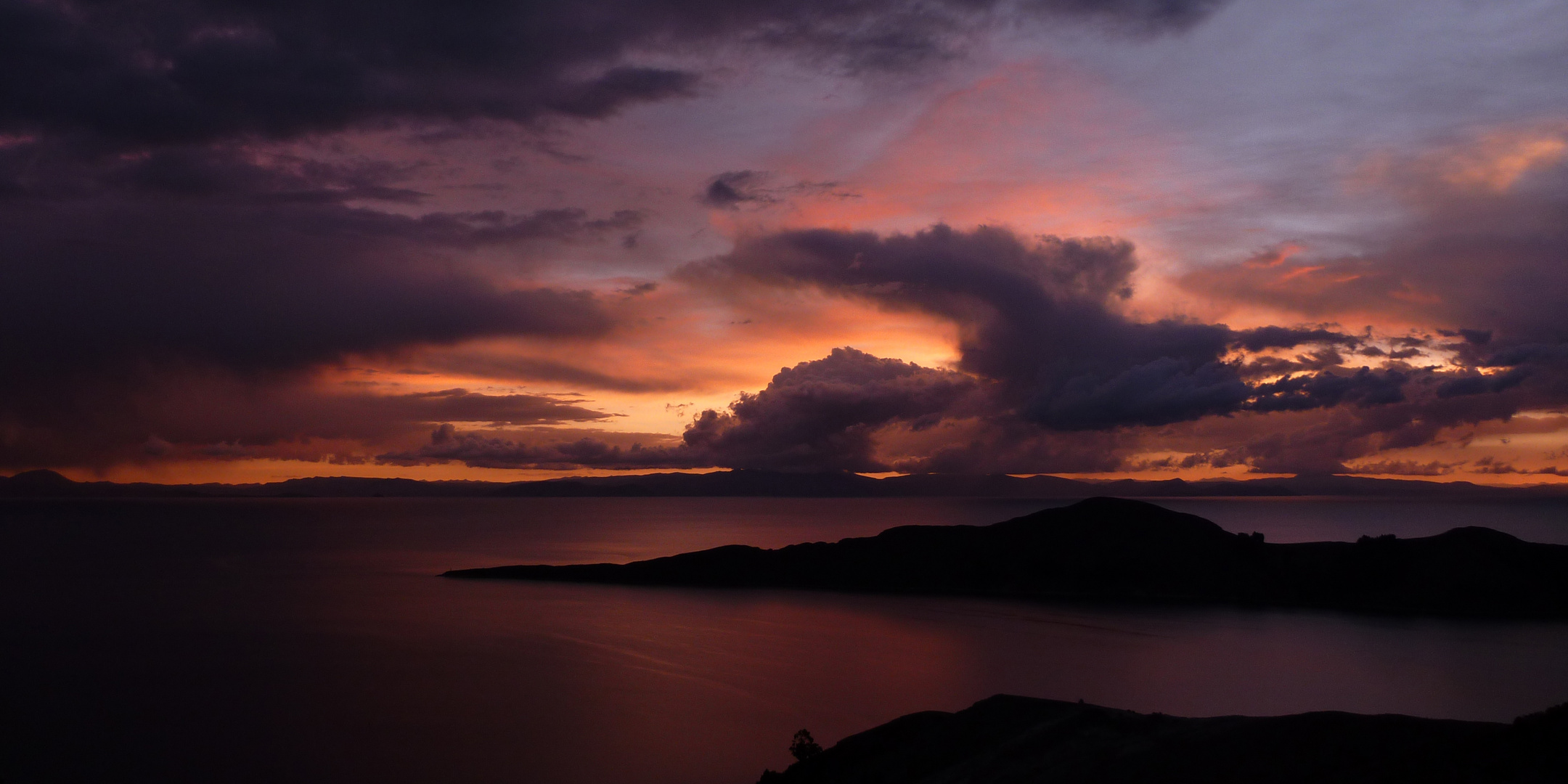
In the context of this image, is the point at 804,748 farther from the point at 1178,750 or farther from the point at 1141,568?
the point at 1141,568

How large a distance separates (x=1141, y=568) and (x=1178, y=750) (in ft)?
231

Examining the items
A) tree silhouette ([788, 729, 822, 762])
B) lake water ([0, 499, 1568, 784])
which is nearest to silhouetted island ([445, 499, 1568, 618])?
lake water ([0, 499, 1568, 784])

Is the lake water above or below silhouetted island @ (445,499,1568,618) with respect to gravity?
below

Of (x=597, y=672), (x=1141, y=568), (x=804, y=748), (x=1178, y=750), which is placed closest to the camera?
(x=1178, y=750)

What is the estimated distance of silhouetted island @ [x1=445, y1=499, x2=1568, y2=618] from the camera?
82938 millimetres

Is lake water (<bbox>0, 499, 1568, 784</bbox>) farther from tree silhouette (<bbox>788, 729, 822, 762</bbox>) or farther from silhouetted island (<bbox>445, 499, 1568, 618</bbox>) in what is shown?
tree silhouette (<bbox>788, 729, 822, 762</bbox>)

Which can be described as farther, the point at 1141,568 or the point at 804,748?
the point at 1141,568

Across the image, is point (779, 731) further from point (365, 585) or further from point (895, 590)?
point (365, 585)

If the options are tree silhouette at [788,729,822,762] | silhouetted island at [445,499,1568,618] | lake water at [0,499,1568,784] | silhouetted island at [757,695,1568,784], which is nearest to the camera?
Answer: silhouetted island at [757,695,1568,784]

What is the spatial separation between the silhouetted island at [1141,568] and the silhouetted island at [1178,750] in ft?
206

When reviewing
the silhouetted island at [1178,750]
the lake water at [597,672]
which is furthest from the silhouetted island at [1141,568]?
the silhouetted island at [1178,750]

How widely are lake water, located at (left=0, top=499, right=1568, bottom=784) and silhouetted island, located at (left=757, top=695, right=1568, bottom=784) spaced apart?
10773 mm

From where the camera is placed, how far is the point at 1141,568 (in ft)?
309

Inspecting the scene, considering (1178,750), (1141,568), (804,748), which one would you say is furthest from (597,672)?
(1141,568)
